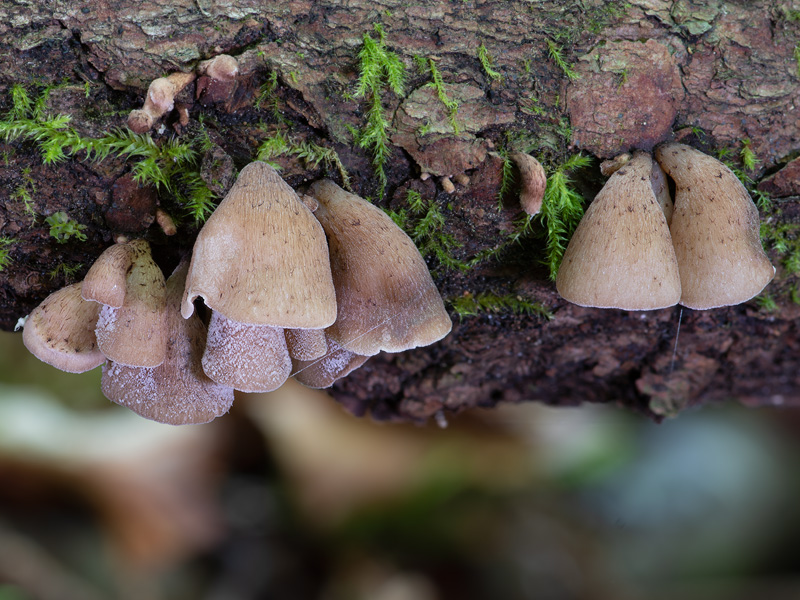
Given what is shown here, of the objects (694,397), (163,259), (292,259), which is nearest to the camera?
(292,259)

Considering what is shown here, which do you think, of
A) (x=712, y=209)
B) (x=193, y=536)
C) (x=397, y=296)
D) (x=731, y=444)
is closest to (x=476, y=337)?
(x=397, y=296)

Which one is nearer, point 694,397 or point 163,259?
point 163,259

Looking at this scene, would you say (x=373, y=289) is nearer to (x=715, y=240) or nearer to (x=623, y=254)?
(x=623, y=254)

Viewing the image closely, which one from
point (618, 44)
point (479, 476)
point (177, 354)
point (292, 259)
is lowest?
point (479, 476)

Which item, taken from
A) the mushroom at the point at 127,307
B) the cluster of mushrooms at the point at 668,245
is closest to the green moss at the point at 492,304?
the cluster of mushrooms at the point at 668,245

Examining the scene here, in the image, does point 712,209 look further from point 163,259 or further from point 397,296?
point 163,259

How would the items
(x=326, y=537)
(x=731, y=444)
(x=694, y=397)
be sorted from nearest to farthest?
(x=694, y=397), (x=326, y=537), (x=731, y=444)

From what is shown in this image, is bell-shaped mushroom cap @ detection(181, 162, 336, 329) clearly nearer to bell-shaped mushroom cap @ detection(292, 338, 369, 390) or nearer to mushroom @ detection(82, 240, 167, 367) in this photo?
mushroom @ detection(82, 240, 167, 367)
